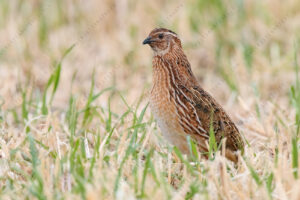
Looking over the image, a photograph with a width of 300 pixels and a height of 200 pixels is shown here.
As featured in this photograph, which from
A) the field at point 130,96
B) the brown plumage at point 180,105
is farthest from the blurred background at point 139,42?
the brown plumage at point 180,105

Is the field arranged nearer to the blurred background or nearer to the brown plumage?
the blurred background

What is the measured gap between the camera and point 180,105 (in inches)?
196

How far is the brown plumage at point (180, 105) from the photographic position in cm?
489

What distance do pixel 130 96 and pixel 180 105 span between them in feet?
6.61

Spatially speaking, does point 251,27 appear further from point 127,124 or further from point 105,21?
point 127,124

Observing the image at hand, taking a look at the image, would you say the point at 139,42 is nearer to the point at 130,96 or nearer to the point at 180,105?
the point at 130,96

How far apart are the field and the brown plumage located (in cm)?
16

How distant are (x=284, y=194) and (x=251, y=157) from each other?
3.01 ft

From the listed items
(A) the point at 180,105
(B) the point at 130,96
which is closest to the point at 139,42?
(B) the point at 130,96

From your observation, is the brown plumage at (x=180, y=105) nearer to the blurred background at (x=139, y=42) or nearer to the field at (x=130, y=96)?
the field at (x=130, y=96)

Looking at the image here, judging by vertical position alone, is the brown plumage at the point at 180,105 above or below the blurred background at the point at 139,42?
below

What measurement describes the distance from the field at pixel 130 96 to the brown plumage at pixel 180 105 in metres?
0.16

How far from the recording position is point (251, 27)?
8.95 meters

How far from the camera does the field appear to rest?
152 inches
